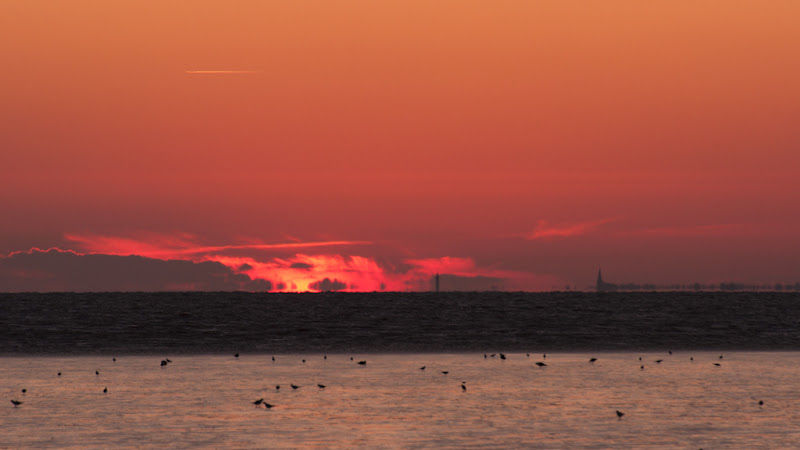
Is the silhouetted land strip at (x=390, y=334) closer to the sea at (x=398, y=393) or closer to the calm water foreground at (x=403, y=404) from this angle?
the sea at (x=398, y=393)

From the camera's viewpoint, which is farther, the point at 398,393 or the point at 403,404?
the point at 398,393

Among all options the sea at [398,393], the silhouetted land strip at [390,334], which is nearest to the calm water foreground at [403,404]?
the sea at [398,393]

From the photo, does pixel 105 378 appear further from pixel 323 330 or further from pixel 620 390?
pixel 323 330

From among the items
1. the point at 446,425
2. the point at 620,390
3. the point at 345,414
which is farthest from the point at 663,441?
the point at 620,390

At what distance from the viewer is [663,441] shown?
84.9 ft

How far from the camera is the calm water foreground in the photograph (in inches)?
1041

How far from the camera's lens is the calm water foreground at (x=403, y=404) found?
26453 millimetres

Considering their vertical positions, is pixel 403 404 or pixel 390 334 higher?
pixel 390 334

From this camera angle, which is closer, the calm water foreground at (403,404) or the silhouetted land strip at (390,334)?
the calm water foreground at (403,404)

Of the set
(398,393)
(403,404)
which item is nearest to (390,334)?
(398,393)

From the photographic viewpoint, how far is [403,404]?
33.5 metres

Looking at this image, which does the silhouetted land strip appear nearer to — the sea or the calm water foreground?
the sea

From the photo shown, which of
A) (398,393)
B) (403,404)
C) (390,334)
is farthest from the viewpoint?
(390,334)

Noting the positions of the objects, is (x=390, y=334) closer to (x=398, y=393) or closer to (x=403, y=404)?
(x=398, y=393)
